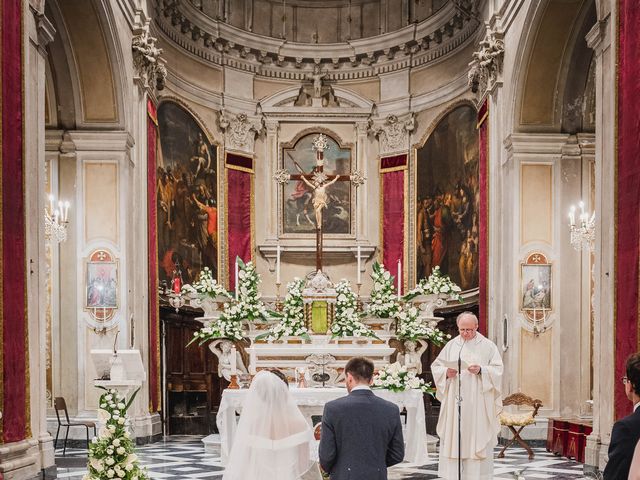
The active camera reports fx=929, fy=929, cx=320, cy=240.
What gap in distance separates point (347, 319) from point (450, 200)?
492 centimetres

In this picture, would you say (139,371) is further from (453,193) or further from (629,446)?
(453,193)

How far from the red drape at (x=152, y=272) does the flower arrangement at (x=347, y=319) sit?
3.08 m

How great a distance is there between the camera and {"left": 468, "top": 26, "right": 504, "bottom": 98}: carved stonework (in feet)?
49.0

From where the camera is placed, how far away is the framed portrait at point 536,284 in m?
14.1

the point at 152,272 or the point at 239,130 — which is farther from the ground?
the point at 239,130

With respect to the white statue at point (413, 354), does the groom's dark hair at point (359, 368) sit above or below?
above

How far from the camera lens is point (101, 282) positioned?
14.0 meters

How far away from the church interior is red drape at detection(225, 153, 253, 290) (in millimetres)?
51

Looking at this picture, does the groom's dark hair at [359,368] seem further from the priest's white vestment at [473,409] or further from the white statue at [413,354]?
the white statue at [413,354]

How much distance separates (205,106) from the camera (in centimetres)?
1922

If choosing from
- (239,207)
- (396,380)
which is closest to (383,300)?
(396,380)

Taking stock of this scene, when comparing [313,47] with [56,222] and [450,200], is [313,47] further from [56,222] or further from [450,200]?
[56,222]

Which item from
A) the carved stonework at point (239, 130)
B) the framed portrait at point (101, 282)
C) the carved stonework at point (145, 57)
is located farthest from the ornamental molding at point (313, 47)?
the framed portrait at point (101, 282)

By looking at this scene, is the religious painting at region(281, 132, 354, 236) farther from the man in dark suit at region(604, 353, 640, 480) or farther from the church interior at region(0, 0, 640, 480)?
the man in dark suit at region(604, 353, 640, 480)
